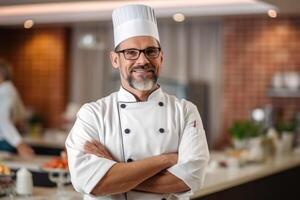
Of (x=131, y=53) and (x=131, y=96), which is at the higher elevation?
(x=131, y=53)

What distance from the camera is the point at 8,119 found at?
5098 mm

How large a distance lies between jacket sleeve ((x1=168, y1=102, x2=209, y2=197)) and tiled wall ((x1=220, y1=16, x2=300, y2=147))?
525 cm

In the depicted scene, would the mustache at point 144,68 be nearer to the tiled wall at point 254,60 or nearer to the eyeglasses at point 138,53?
the eyeglasses at point 138,53

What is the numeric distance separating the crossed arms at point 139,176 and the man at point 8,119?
9.12ft

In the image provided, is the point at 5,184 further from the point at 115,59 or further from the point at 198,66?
the point at 198,66

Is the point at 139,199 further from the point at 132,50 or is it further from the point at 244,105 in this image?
the point at 244,105

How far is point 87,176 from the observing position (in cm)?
225

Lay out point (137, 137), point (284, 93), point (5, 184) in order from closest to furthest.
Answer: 1. point (137, 137)
2. point (5, 184)
3. point (284, 93)

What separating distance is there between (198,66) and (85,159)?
6.00 meters

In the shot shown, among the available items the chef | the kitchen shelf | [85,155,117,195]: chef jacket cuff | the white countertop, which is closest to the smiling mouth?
the chef

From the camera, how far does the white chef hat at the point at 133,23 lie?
2.36 m

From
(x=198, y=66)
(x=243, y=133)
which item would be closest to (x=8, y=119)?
(x=243, y=133)

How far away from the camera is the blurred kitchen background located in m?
5.91

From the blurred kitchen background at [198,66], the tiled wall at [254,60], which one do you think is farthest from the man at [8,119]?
the tiled wall at [254,60]
